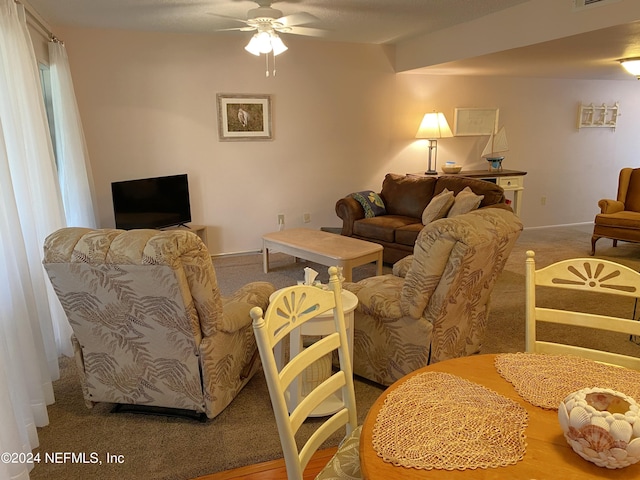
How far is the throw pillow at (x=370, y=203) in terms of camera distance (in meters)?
5.38

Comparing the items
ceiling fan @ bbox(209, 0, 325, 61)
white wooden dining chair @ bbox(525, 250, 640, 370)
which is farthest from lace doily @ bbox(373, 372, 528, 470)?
ceiling fan @ bbox(209, 0, 325, 61)

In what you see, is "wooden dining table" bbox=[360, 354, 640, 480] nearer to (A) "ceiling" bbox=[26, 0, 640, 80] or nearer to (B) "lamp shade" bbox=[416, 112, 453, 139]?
(A) "ceiling" bbox=[26, 0, 640, 80]

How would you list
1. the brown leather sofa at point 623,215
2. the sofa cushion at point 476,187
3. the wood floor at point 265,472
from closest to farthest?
the wood floor at point 265,472
the sofa cushion at point 476,187
the brown leather sofa at point 623,215

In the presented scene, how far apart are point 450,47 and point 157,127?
3229 mm

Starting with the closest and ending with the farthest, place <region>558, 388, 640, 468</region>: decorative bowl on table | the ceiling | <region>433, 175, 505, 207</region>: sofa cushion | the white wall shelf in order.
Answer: <region>558, 388, 640, 468</region>: decorative bowl on table
the ceiling
<region>433, 175, 505, 207</region>: sofa cushion
the white wall shelf

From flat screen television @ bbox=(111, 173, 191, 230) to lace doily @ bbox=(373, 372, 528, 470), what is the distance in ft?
13.3

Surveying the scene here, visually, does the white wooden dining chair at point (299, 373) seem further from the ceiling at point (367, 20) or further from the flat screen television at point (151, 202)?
the flat screen television at point (151, 202)

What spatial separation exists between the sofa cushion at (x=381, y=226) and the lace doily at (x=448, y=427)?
3634 mm

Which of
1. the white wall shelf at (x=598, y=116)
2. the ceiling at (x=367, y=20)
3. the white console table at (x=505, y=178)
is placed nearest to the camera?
the ceiling at (x=367, y=20)

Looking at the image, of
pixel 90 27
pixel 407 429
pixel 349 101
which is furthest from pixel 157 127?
pixel 407 429

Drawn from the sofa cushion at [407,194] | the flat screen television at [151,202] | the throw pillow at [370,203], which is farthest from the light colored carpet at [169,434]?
the throw pillow at [370,203]

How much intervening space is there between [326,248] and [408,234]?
0.97m

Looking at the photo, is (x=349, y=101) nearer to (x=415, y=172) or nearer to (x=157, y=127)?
(x=415, y=172)

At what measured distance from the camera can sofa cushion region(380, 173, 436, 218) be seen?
5.29m
